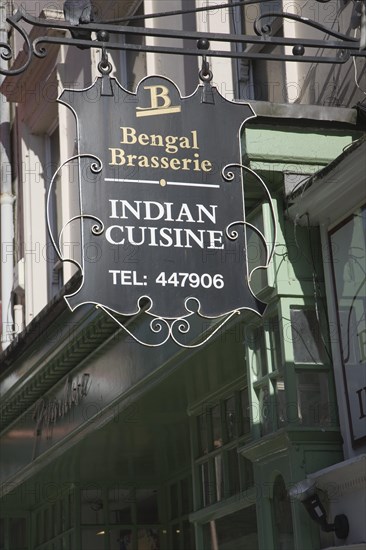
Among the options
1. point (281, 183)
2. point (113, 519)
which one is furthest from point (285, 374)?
point (113, 519)

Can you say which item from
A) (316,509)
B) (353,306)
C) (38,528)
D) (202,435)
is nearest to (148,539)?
(38,528)

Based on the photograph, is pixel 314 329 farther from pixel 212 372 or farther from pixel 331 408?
pixel 212 372

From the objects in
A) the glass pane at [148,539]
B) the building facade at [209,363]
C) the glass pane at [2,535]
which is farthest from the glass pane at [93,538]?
the glass pane at [2,535]

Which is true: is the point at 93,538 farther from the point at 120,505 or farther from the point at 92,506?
the point at 120,505

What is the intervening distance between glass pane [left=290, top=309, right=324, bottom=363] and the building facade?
0.01m

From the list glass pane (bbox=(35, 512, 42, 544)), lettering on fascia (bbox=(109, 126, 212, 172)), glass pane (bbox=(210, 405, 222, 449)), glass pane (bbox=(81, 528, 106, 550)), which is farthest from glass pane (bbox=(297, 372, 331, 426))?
glass pane (bbox=(35, 512, 42, 544))

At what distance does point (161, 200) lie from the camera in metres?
8.16

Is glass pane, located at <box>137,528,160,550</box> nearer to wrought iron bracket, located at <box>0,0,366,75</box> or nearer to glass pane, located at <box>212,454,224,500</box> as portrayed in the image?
glass pane, located at <box>212,454,224,500</box>

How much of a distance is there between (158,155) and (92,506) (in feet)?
31.4

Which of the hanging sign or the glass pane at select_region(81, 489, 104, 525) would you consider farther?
the glass pane at select_region(81, 489, 104, 525)

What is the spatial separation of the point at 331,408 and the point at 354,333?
0.65m

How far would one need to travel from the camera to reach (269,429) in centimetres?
991

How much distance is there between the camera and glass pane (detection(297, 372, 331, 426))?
9609 mm

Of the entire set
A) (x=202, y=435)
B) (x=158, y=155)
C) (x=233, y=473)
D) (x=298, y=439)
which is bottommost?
(x=298, y=439)
